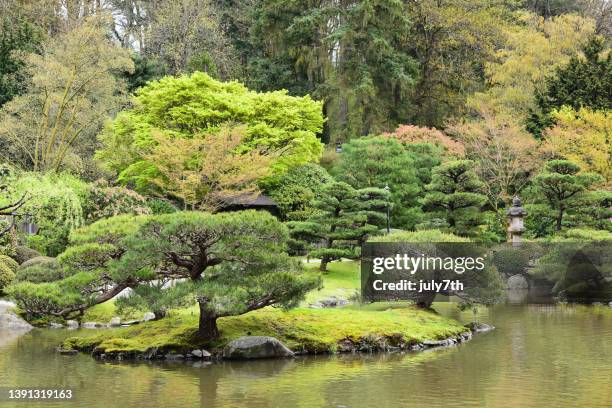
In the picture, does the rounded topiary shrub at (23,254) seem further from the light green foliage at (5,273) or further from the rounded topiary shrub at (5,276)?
the rounded topiary shrub at (5,276)

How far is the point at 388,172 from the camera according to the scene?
98.7ft

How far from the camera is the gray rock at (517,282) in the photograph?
89.6ft

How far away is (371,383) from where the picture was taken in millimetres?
13219

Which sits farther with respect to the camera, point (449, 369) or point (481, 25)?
point (481, 25)

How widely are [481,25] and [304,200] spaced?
16.3 metres

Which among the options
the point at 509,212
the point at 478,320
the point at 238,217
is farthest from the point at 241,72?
the point at 238,217

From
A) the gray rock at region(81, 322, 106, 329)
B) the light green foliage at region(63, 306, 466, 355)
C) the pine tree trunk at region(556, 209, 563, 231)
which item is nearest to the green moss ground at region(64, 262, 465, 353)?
the light green foliage at region(63, 306, 466, 355)

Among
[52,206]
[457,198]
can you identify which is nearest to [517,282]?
[457,198]

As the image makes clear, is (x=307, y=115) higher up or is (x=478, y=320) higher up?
(x=307, y=115)

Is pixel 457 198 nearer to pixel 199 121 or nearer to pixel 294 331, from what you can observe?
pixel 294 331

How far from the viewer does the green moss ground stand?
16000 mm

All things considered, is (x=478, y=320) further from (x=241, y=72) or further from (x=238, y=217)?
(x=241, y=72)

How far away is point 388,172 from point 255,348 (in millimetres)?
15607

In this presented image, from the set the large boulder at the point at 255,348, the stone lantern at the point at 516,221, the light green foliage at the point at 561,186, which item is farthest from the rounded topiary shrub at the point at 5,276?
the light green foliage at the point at 561,186
